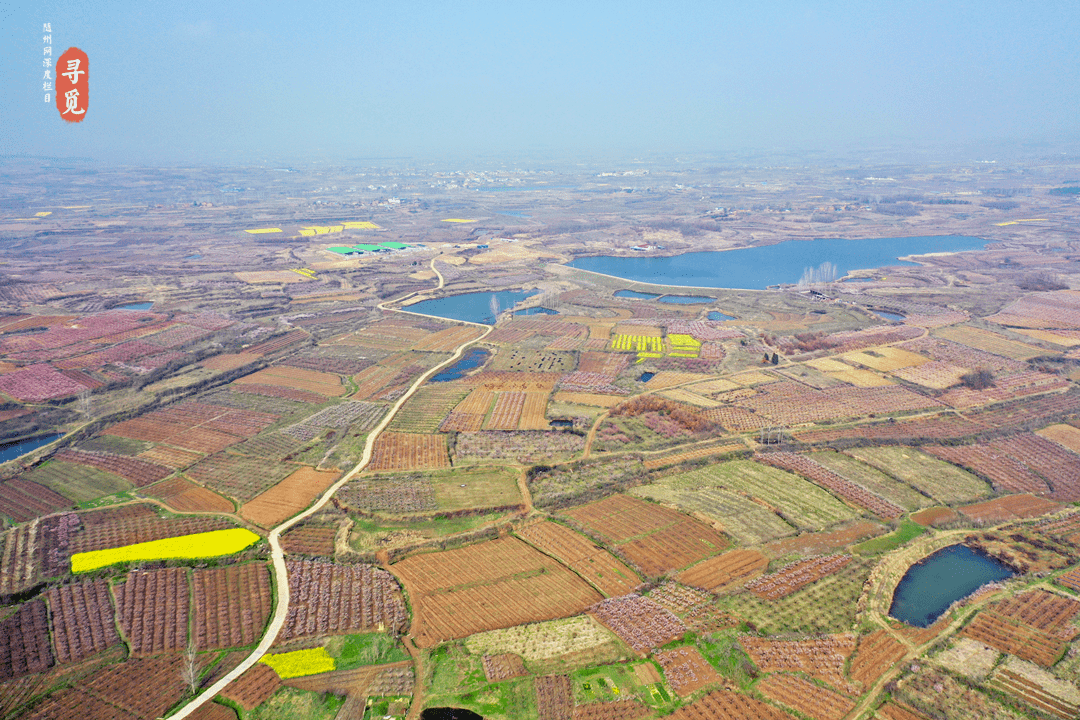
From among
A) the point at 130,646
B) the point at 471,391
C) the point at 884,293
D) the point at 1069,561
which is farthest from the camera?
the point at 884,293

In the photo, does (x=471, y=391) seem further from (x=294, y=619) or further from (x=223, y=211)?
(x=223, y=211)

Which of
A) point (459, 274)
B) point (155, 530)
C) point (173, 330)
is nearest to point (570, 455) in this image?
point (155, 530)

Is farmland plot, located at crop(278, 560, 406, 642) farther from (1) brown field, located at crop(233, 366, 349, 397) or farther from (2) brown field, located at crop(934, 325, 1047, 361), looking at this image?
(2) brown field, located at crop(934, 325, 1047, 361)

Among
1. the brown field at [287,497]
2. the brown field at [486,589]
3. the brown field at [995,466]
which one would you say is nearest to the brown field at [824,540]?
the brown field at [486,589]

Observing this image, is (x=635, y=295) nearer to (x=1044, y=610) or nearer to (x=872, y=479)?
(x=872, y=479)

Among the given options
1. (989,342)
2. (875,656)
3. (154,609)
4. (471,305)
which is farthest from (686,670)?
(471,305)

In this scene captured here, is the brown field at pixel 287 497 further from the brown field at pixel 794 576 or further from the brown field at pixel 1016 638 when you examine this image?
the brown field at pixel 1016 638
